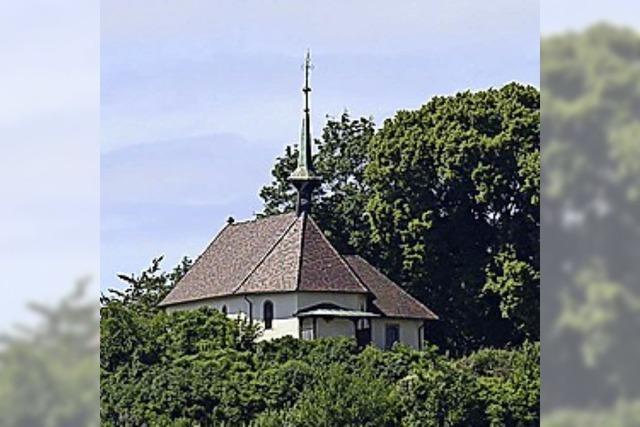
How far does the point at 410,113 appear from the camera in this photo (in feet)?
60.8

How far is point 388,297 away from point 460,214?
1713 millimetres

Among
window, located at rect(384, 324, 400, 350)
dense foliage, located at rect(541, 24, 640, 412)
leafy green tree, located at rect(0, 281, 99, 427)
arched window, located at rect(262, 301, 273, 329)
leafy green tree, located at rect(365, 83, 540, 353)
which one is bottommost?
window, located at rect(384, 324, 400, 350)

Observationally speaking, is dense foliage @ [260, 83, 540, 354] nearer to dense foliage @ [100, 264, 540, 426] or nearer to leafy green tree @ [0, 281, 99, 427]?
dense foliage @ [100, 264, 540, 426]

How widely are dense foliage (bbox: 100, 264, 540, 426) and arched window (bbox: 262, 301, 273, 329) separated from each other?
2.67 m

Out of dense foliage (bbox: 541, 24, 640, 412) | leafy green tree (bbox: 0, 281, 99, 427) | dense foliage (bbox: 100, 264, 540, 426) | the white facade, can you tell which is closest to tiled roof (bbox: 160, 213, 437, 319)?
the white facade

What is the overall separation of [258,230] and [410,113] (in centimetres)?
271

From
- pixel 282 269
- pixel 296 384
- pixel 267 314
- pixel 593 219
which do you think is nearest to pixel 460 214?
pixel 282 269

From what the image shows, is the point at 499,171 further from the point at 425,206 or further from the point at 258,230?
the point at 258,230

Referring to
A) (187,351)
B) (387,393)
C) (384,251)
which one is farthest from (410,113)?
(387,393)

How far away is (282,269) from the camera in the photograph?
55.1 feet

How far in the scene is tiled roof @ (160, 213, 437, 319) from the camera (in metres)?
16.4

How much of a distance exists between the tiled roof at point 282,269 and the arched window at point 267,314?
0.19 metres

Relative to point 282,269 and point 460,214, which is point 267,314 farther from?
point 460,214

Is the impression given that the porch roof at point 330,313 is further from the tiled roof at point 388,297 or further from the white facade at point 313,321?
the tiled roof at point 388,297
